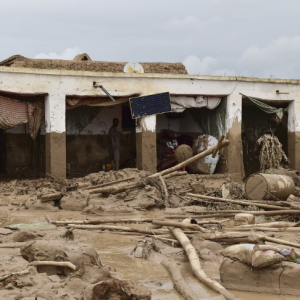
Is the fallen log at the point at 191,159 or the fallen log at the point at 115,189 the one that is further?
the fallen log at the point at 191,159

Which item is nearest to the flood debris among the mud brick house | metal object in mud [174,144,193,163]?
A: the mud brick house

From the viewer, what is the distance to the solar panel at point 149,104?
16484 millimetres

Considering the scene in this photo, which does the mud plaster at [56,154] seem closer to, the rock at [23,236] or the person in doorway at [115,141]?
the person in doorway at [115,141]

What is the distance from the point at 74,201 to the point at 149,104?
6072 mm

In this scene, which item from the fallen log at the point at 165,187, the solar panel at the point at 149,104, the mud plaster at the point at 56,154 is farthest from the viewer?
the solar panel at the point at 149,104

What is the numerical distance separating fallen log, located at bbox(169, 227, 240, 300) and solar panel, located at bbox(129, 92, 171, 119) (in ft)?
30.3

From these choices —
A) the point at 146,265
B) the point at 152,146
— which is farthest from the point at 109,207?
the point at 152,146

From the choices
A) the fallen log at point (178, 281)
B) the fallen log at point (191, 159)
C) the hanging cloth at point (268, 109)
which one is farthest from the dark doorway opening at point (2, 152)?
the fallen log at point (178, 281)

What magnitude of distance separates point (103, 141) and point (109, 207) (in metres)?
8.69

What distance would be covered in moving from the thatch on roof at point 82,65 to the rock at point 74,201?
701 cm

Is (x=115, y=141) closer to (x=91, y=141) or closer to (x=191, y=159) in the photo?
(x=91, y=141)

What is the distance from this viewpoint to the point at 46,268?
5488mm

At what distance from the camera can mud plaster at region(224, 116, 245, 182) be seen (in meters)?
17.1

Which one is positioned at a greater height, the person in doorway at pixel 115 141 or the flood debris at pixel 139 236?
the person in doorway at pixel 115 141
